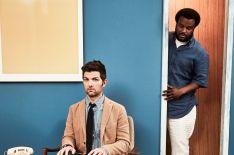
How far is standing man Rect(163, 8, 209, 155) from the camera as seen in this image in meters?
2.31

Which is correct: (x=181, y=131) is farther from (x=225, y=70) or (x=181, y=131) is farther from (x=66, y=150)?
(x=66, y=150)

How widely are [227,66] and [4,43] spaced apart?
1.86 metres

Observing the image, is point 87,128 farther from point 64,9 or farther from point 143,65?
point 64,9

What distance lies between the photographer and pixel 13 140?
2.47 metres

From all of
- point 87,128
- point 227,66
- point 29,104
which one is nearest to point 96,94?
point 87,128

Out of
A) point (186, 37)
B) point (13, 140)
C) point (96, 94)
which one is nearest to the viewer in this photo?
point (96, 94)

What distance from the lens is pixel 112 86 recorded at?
244 centimetres

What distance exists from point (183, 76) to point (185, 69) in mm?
65

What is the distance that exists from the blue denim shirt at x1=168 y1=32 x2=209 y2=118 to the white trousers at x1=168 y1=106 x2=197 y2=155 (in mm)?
43

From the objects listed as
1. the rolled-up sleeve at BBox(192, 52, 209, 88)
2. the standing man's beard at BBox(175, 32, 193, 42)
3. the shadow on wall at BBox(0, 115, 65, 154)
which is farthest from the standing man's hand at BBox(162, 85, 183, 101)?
the shadow on wall at BBox(0, 115, 65, 154)

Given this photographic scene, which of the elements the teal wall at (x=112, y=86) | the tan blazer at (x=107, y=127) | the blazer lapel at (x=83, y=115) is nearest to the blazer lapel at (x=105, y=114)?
the tan blazer at (x=107, y=127)

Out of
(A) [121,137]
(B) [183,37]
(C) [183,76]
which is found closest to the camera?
(A) [121,137]

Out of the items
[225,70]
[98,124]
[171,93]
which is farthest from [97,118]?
[225,70]

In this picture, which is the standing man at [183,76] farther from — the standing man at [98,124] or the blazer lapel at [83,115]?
the blazer lapel at [83,115]
